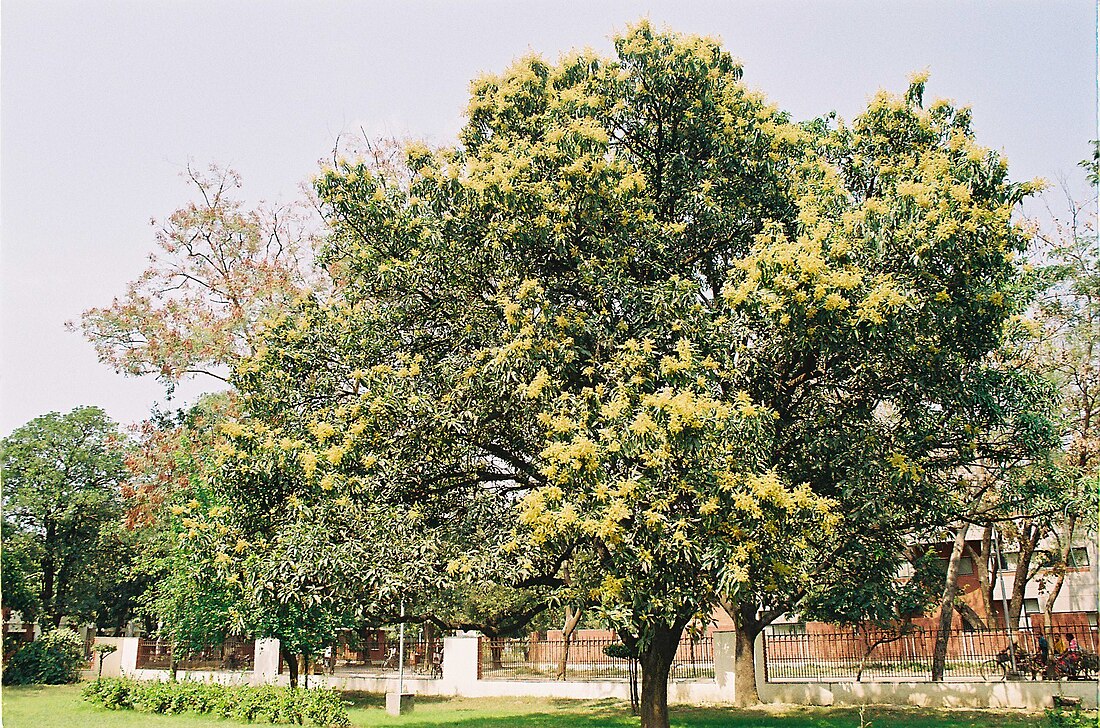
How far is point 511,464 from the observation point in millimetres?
11180

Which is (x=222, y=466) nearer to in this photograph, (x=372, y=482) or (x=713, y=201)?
(x=372, y=482)

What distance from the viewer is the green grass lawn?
14.3m

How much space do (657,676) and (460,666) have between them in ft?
37.4

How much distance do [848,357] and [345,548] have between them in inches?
238

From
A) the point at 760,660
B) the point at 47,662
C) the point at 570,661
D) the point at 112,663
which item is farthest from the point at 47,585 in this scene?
the point at 760,660

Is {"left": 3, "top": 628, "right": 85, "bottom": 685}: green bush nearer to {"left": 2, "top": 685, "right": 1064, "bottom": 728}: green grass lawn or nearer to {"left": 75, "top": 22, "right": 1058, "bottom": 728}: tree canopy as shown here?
{"left": 2, "top": 685, "right": 1064, "bottom": 728}: green grass lawn

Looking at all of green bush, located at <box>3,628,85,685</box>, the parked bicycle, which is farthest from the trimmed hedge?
the parked bicycle

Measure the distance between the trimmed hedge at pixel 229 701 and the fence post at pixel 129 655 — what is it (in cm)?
1035

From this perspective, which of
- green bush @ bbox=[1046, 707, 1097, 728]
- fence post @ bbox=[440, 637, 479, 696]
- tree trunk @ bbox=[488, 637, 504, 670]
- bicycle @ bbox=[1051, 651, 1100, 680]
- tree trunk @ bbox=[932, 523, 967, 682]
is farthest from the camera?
tree trunk @ bbox=[488, 637, 504, 670]

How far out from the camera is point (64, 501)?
30.7 m

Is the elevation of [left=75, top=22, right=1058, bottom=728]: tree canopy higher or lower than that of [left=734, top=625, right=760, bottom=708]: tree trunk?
higher

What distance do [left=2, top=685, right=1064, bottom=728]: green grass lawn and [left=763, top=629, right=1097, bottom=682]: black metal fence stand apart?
1.91 meters

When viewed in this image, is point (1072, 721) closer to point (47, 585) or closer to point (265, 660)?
point (265, 660)

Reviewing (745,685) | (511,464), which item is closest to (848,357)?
(511,464)
